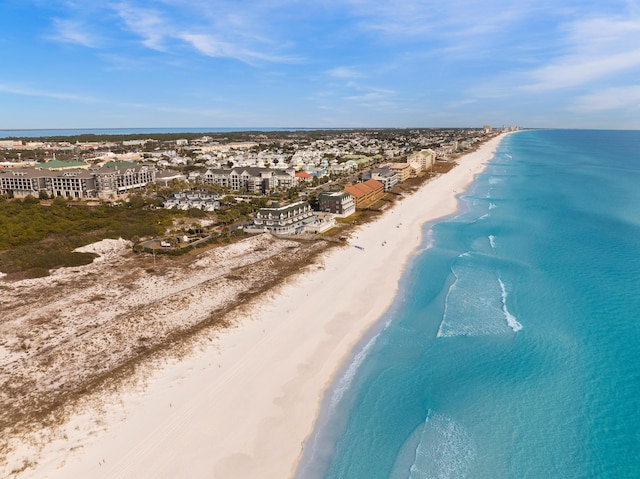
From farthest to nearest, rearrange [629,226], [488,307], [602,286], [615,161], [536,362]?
1. [615,161]
2. [629,226]
3. [602,286]
4. [488,307]
5. [536,362]

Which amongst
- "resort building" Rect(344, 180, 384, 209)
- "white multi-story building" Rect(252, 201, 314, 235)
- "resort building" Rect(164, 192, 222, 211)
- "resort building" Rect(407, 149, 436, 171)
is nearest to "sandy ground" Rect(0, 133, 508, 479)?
"white multi-story building" Rect(252, 201, 314, 235)

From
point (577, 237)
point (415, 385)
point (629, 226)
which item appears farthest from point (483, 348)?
point (629, 226)

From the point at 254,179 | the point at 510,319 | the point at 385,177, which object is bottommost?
the point at 510,319

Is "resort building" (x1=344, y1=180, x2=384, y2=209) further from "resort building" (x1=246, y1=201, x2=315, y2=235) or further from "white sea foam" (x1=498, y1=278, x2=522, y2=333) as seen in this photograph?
"white sea foam" (x1=498, y1=278, x2=522, y2=333)

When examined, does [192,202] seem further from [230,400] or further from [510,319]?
[510,319]

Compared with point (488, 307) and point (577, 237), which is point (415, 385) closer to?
point (488, 307)

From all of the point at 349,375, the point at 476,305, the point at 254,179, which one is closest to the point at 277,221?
the point at 476,305

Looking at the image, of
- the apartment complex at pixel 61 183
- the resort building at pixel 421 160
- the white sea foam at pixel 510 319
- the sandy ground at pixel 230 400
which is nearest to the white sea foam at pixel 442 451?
the sandy ground at pixel 230 400

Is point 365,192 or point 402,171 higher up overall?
point 402,171
